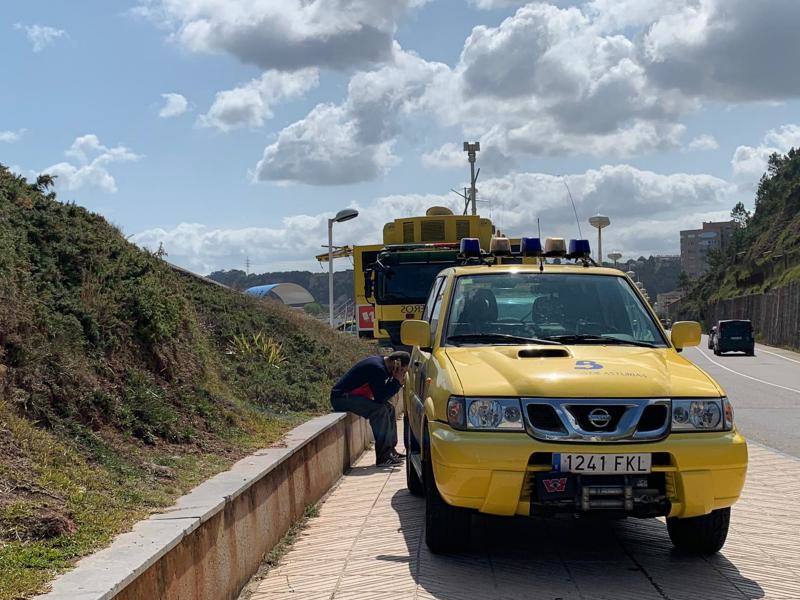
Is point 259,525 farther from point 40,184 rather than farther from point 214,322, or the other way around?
point 214,322

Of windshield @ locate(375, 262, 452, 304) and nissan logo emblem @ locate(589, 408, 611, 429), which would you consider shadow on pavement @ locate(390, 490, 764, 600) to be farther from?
windshield @ locate(375, 262, 452, 304)

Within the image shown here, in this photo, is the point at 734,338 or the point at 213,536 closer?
the point at 213,536

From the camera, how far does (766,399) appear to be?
20219 millimetres

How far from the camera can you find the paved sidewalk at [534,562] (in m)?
5.43

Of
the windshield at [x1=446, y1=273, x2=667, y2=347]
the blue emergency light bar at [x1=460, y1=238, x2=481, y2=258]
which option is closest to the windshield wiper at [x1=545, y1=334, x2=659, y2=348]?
the windshield at [x1=446, y1=273, x2=667, y2=347]

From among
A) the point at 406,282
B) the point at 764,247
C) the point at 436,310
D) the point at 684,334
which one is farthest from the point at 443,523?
the point at 764,247

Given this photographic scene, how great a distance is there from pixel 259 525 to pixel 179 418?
2315mm

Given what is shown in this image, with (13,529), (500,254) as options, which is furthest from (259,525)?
(500,254)

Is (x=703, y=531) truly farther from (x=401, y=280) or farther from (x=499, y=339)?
(x=401, y=280)

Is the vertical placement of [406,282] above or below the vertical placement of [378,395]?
above

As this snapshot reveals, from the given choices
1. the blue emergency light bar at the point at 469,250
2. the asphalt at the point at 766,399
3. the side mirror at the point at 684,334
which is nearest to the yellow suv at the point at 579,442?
the side mirror at the point at 684,334

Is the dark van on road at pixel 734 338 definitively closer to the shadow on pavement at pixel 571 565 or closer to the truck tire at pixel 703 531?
the shadow on pavement at pixel 571 565

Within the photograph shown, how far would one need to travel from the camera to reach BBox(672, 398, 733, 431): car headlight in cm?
552

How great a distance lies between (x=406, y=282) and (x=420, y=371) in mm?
9738
